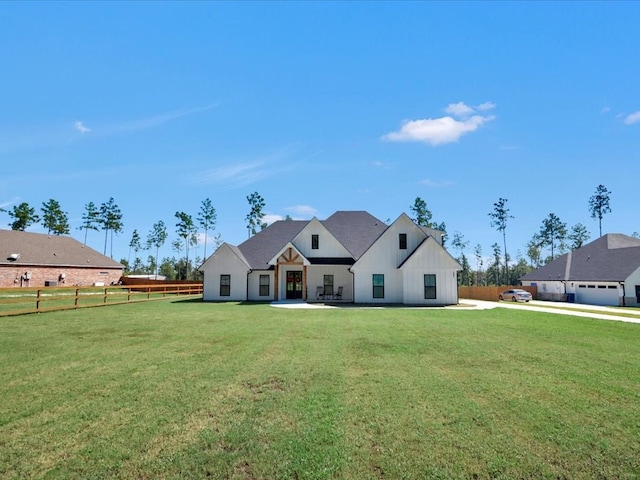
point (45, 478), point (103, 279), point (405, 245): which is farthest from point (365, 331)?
point (103, 279)

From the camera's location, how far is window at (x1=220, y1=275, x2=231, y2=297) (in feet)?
91.1

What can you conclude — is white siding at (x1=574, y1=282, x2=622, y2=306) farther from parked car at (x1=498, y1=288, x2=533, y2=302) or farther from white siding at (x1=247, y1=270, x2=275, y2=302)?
Answer: white siding at (x1=247, y1=270, x2=275, y2=302)

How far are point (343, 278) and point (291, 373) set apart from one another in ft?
69.5

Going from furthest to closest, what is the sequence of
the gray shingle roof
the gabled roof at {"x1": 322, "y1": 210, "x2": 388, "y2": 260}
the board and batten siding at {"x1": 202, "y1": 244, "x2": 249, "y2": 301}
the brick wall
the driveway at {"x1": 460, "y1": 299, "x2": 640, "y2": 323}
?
the brick wall
the gabled roof at {"x1": 322, "y1": 210, "x2": 388, "y2": 260}
the gray shingle roof
the board and batten siding at {"x1": 202, "y1": 244, "x2": 249, "y2": 301}
the driveway at {"x1": 460, "y1": 299, "x2": 640, "y2": 323}

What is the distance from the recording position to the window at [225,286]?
91.1 feet

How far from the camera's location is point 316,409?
5.05m

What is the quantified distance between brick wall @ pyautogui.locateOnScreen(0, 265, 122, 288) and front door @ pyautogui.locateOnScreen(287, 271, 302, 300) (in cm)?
3045

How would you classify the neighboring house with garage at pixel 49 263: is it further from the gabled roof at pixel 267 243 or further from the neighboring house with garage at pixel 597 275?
the neighboring house with garage at pixel 597 275

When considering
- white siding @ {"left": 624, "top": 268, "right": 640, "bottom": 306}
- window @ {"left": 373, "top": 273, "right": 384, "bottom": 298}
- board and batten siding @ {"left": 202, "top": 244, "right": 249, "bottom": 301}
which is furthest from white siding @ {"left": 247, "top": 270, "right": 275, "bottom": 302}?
white siding @ {"left": 624, "top": 268, "right": 640, "bottom": 306}

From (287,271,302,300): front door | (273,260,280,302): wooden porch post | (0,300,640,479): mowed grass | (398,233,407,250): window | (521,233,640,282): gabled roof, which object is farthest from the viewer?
(521,233,640,282): gabled roof

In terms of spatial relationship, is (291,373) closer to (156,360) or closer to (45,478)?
(156,360)

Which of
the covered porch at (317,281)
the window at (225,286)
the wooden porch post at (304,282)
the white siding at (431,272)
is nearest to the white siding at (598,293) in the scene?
the white siding at (431,272)

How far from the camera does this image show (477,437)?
14.0 ft

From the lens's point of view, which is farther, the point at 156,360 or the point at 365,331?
the point at 365,331
